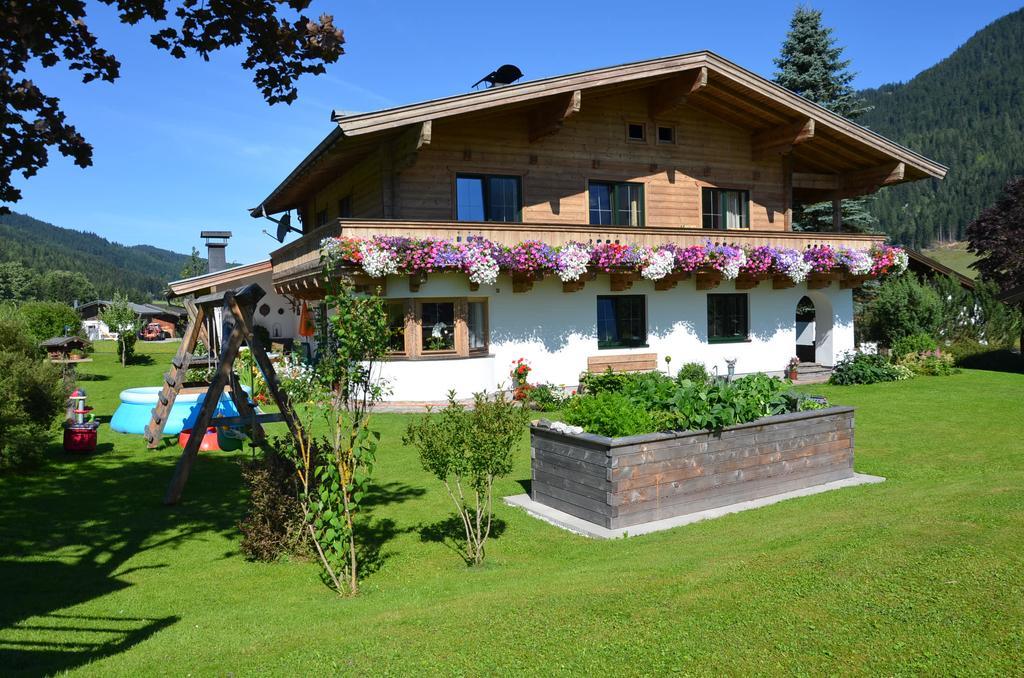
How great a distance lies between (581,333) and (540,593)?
49.3 ft

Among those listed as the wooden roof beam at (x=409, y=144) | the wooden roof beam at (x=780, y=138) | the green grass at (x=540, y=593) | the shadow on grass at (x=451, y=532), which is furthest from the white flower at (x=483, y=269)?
the wooden roof beam at (x=780, y=138)

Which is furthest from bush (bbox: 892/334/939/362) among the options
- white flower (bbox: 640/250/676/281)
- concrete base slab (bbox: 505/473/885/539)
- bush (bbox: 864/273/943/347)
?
concrete base slab (bbox: 505/473/885/539)

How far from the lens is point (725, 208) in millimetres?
23422

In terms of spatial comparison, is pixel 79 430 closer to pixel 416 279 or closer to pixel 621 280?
pixel 416 279

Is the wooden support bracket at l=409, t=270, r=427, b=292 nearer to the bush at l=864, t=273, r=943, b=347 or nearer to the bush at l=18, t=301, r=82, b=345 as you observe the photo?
the bush at l=864, t=273, r=943, b=347

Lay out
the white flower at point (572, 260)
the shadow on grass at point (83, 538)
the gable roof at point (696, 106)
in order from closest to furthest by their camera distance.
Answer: the shadow on grass at point (83, 538), the gable roof at point (696, 106), the white flower at point (572, 260)

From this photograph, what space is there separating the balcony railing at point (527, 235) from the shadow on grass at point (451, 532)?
30.7ft

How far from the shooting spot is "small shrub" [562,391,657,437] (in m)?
8.16

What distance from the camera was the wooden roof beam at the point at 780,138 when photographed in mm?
21750

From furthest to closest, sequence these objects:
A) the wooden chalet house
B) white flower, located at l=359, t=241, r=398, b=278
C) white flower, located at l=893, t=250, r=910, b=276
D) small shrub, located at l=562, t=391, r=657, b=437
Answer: white flower, located at l=893, t=250, r=910, b=276
the wooden chalet house
white flower, located at l=359, t=241, r=398, b=278
small shrub, located at l=562, t=391, r=657, b=437

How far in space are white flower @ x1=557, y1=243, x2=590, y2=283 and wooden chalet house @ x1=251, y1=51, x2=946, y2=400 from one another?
0.99 ft

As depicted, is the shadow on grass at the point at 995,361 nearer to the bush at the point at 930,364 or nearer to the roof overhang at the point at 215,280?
the bush at the point at 930,364

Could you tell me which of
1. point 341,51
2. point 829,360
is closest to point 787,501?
point 341,51

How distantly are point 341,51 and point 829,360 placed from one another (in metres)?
21.1
